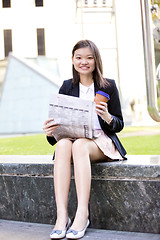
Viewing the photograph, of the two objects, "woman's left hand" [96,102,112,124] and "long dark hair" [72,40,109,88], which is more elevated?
"long dark hair" [72,40,109,88]

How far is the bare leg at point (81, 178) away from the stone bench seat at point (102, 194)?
0.19 m

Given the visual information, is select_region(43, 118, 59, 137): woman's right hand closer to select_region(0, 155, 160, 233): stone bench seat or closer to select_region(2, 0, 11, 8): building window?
select_region(0, 155, 160, 233): stone bench seat

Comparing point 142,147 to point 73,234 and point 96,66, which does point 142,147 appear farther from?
point 73,234

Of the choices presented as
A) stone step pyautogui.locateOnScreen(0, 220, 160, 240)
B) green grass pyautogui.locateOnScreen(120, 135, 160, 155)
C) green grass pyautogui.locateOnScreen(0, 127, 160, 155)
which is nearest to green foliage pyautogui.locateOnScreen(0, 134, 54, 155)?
green grass pyautogui.locateOnScreen(0, 127, 160, 155)

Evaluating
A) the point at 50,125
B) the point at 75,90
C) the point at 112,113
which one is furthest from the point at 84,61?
the point at 50,125

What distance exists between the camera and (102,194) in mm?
2348

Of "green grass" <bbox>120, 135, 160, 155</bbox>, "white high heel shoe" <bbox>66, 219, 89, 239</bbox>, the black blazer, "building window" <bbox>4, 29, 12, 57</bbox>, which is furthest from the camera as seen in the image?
"building window" <bbox>4, 29, 12, 57</bbox>

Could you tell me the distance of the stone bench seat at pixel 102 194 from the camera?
2219 millimetres

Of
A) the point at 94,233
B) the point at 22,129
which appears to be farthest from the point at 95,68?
the point at 22,129

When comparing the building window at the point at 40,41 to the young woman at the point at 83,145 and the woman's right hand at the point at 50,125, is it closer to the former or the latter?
the young woman at the point at 83,145

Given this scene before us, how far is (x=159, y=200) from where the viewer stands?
2193 millimetres

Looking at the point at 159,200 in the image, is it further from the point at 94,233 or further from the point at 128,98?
the point at 128,98

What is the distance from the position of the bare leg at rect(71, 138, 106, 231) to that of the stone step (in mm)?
120

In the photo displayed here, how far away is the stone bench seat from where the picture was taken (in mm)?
2219
